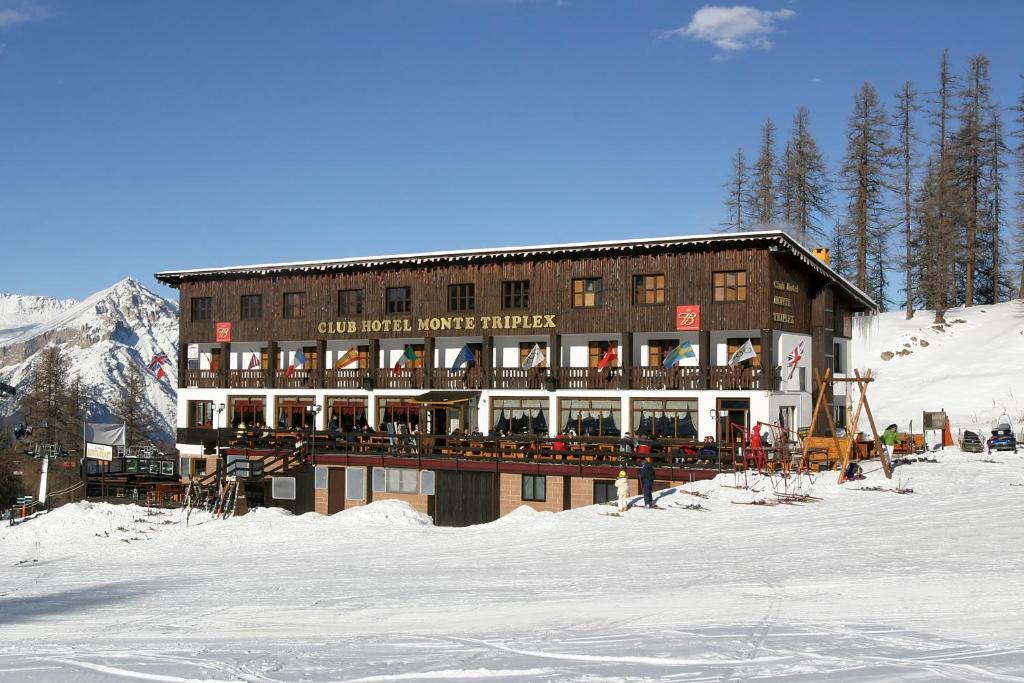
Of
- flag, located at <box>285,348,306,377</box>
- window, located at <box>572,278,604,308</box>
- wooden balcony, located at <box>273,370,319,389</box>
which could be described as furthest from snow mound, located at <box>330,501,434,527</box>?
flag, located at <box>285,348,306,377</box>

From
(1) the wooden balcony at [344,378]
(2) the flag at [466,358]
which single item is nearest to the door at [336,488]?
(1) the wooden balcony at [344,378]

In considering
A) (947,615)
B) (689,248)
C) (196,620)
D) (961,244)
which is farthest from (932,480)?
(961,244)

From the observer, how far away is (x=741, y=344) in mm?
40062

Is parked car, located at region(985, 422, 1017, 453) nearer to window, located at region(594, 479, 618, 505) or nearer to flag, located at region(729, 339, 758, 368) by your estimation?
flag, located at region(729, 339, 758, 368)

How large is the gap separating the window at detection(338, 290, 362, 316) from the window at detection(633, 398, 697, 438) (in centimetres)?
1485

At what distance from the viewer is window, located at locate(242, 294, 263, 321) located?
49.3m

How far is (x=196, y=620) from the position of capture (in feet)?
54.4

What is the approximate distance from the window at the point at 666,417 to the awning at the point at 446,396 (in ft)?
25.0

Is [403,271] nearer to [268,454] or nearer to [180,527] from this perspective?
[268,454]

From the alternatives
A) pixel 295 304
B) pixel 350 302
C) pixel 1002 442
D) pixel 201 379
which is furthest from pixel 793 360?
pixel 201 379

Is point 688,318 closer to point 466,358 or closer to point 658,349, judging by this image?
point 658,349

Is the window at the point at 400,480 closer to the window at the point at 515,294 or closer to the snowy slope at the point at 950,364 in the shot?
the window at the point at 515,294

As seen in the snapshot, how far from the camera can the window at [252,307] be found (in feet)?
162

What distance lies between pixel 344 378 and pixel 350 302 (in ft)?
12.3
